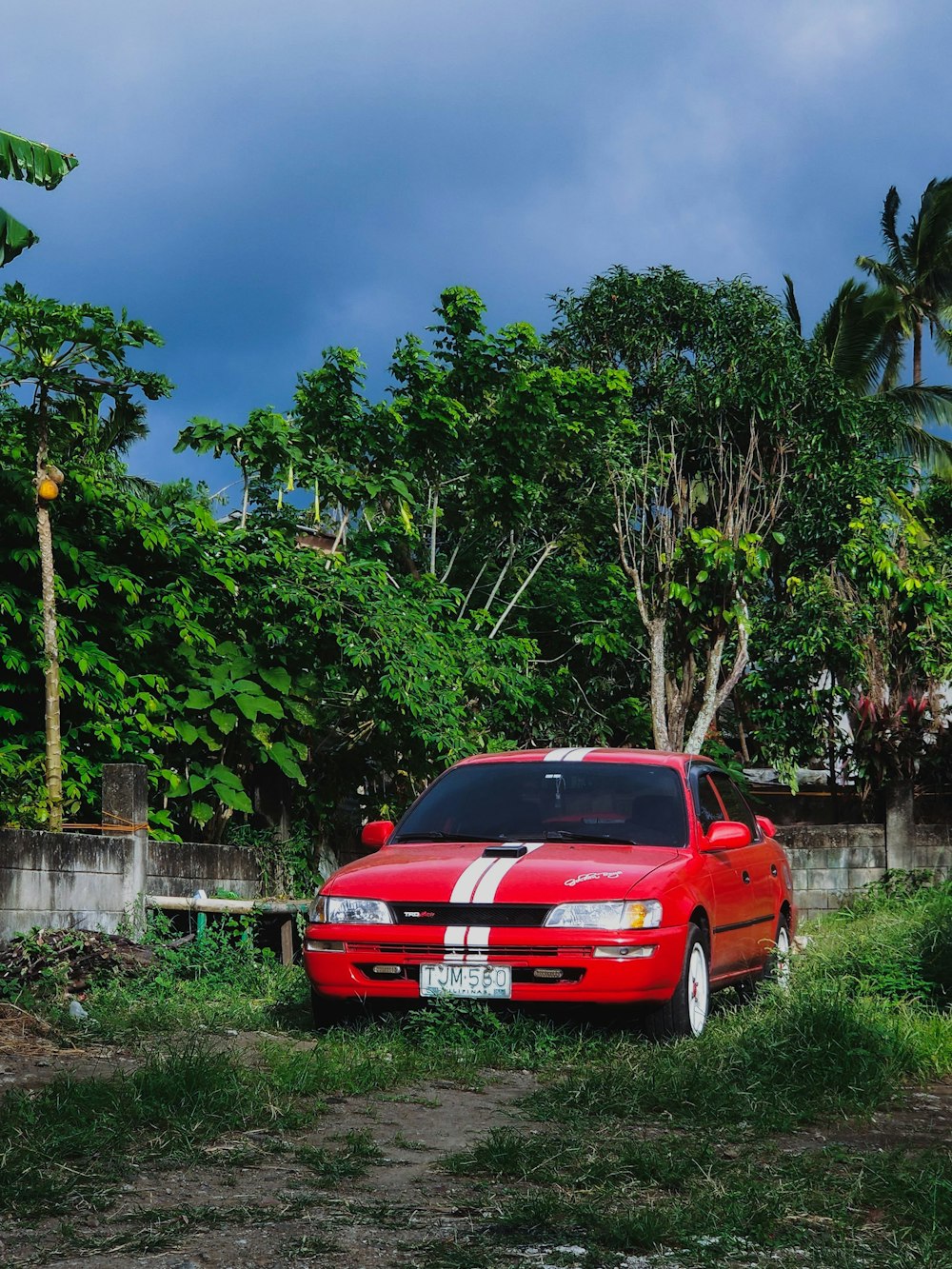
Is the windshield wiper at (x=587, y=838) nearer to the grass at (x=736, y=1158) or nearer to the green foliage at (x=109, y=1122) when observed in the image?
the grass at (x=736, y=1158)

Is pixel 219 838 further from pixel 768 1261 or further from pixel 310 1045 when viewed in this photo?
pixel 768 1261

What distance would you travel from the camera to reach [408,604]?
14.3 meters

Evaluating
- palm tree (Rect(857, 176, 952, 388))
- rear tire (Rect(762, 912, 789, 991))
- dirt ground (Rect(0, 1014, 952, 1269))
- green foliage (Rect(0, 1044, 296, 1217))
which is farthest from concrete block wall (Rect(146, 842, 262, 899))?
palm tree (Rect(857, 176, 952, 388))

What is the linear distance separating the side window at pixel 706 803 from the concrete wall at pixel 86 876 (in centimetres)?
401

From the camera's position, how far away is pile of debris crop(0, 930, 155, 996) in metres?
8.69

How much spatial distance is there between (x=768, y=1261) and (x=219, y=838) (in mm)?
9815

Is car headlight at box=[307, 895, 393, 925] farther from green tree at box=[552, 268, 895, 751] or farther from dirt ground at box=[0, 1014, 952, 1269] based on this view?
green tree at box=[552, 268, 895, 751]

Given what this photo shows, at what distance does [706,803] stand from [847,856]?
22.6 ft

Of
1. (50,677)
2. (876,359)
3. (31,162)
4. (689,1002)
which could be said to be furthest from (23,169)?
(876,359)

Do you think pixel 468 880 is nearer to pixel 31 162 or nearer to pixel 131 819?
pixel 131 819

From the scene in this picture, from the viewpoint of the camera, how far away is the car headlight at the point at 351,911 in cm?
752

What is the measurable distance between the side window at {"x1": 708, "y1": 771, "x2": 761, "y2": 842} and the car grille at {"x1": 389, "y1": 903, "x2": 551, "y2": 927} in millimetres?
2517

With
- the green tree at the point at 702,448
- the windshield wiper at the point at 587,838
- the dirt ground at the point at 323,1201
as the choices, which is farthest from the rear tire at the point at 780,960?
the green tree at the point at 702,448

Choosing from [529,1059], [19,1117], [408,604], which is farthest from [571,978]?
[408,604]
